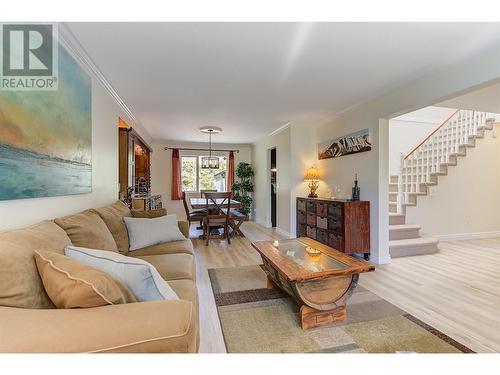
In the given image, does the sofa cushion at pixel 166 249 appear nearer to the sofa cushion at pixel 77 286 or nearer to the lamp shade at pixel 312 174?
the sofa cushion at pixel 77 286

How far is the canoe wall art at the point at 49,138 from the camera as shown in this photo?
1.42 m

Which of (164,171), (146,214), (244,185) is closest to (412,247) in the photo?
(146,214)

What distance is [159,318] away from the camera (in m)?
0.87

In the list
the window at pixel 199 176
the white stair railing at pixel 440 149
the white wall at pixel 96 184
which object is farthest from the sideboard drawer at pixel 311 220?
the window at pixel 199 176

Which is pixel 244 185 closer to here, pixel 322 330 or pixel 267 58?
pixel 267 58

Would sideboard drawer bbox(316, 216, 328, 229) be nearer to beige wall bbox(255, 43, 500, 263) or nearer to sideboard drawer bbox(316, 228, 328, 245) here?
sideboard drawer bbox(316, 228, 328, 245)

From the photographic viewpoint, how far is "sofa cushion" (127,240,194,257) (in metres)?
2.26

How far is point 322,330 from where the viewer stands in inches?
69.6

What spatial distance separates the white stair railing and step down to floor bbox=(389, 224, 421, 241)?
63cm

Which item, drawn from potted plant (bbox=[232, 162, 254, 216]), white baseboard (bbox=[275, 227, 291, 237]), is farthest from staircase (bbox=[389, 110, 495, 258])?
potted plant (bbox=[232, 162, 254, 216])
